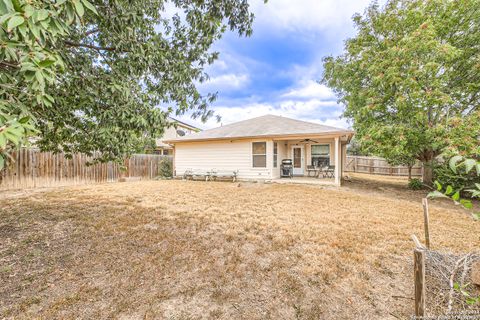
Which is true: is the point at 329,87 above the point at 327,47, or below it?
below

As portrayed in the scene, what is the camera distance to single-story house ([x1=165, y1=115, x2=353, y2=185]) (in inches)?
423

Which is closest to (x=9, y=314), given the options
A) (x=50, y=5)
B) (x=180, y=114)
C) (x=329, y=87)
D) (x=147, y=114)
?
(x=147, y=114)

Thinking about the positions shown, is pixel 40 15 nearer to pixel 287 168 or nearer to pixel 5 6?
pixel 5 6

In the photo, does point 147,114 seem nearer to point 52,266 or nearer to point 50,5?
point 50,5

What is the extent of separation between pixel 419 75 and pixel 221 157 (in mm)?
9275

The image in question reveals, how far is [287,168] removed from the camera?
11.9 metres

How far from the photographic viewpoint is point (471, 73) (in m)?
8.37

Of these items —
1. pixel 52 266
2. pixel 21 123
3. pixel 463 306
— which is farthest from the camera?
pixel 52 266

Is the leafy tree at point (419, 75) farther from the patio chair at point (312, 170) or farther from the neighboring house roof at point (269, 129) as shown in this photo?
the patio chair at point (312, 170)

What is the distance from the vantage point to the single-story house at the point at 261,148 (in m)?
10.7

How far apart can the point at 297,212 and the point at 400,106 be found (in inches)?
243

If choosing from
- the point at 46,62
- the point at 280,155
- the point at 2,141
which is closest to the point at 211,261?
the point at 2,141

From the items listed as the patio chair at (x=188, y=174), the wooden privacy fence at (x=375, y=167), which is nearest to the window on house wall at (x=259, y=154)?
the patio chair at (x=188, y=174)

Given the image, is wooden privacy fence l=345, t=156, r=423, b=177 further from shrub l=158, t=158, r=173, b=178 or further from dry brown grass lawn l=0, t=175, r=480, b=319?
shrub l=158, t=158, r=173, b=178
